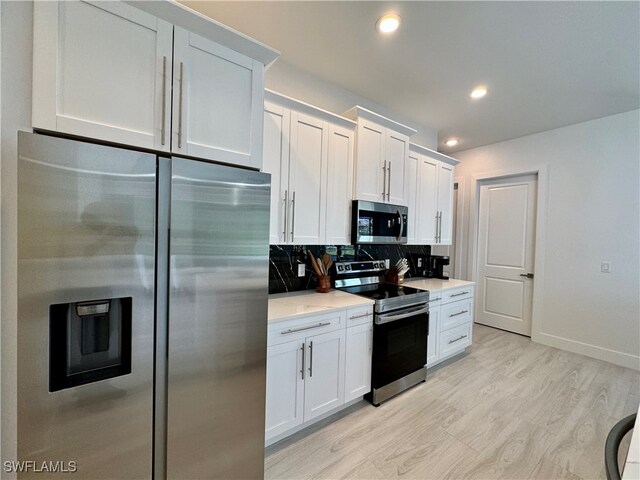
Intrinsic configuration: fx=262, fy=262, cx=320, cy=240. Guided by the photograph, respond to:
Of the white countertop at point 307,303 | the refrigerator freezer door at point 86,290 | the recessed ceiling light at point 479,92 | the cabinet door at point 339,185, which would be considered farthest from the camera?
the recessed ceiling light at point 479,92

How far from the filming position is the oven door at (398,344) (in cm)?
222

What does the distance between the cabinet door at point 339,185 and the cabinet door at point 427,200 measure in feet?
3.83

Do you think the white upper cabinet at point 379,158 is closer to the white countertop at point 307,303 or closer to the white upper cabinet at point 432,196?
the white upper cabinet at point 432,196

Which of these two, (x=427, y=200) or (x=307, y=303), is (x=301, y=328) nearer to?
(x=307, y=303)

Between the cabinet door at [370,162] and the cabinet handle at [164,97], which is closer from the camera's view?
the cabinet handle at [164,97]

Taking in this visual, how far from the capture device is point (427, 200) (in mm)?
3275

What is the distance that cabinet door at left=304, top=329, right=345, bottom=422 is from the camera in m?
1.87

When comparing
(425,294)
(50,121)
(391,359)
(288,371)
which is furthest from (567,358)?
(50,121)

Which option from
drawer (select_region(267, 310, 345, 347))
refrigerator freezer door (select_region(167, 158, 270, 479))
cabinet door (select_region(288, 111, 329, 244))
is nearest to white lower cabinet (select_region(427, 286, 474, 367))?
drawer (select_region(267, 310, 345, 347))

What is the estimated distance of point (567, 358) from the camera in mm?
3238

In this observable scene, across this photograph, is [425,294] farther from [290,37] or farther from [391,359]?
[290,37]

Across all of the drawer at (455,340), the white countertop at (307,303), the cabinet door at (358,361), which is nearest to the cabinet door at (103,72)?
the white countertop at (307,303)

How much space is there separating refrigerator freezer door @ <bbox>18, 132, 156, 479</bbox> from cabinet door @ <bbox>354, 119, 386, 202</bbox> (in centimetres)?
180

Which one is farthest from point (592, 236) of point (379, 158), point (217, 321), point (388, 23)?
point (217, 321)
